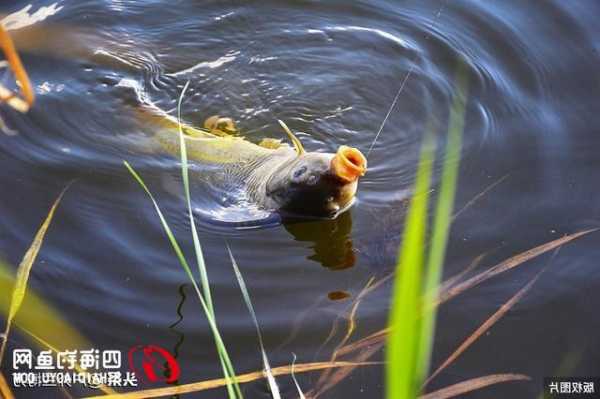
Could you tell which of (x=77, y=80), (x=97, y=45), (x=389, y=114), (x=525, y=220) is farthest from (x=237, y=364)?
(x=97, y=45)

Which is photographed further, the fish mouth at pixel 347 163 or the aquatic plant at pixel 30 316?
the fish mouth at pixel 347 163

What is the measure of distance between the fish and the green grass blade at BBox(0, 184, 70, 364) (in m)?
0.86

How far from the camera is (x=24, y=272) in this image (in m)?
4.01

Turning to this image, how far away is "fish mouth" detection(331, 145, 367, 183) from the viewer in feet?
12.5

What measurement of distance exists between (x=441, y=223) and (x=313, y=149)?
3.32 meters

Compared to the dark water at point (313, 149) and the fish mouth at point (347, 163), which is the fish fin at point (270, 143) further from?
the fish mouth at point (347, 163)

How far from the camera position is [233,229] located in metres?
4.36

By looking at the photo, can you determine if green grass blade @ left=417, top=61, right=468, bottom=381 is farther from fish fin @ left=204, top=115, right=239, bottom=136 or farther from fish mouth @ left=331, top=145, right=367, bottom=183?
fish fin @ left=204, top=115, right=239, bottom=136

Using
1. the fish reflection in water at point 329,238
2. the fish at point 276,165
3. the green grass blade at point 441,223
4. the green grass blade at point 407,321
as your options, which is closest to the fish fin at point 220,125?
the fish at point 276,165

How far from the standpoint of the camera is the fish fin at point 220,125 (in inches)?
203

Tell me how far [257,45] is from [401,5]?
1.15 m

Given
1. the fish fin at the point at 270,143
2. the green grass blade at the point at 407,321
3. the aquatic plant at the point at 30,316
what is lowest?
the aquatic plant at the point at 30,316

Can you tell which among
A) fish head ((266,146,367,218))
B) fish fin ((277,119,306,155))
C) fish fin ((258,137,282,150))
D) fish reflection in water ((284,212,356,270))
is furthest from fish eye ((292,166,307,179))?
fish fin ((258,137,282,150))

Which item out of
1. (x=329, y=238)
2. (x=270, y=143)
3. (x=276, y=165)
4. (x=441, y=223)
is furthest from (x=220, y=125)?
(x=441, y=223)
